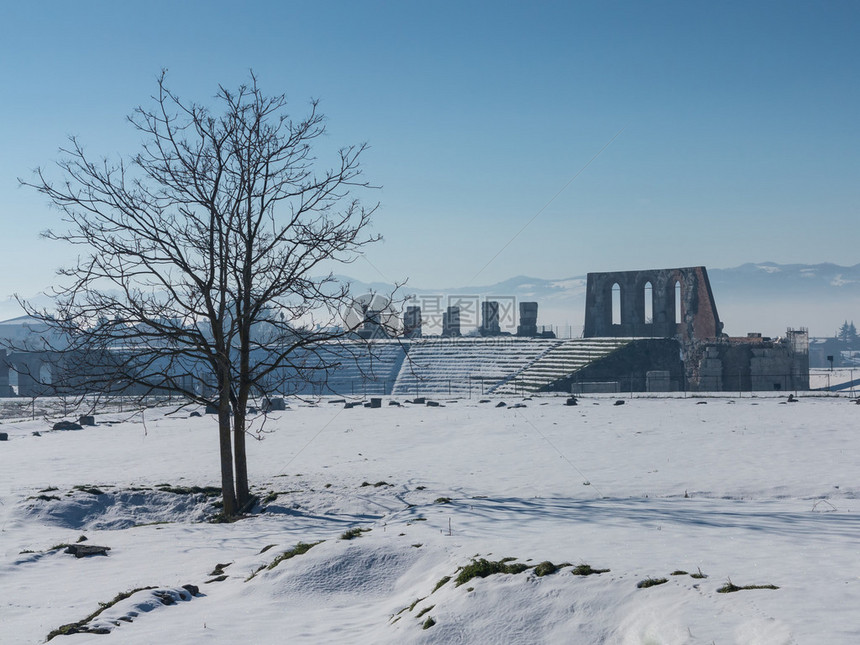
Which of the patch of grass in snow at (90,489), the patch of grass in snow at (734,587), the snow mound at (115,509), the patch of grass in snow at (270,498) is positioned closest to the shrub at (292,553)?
the patch of grass in snow at (270,498)

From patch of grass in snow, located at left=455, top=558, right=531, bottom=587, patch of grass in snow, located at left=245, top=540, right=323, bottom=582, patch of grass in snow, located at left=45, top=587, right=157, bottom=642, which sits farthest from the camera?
patch of grass in snow, located at left=245, top=540, right=323, bottom=582

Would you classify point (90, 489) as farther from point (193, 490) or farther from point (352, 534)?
point (352, 534)

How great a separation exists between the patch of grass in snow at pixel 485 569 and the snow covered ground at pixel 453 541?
4 cm

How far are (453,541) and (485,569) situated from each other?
1889 millimetres

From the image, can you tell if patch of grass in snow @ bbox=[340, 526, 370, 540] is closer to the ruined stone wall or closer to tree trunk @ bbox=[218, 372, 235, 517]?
tree trunk @ bbox=[218, 372, 235, 517]

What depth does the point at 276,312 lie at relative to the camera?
48.5 feet

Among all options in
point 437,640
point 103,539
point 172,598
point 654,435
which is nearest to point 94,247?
point 103,539

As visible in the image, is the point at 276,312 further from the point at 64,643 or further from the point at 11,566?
the point at 64,643

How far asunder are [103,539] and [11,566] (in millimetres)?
1759

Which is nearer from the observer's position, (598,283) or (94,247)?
(94,247)

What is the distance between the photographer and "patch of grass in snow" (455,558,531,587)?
24.6 ft

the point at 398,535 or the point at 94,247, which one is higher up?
the point at 94,247

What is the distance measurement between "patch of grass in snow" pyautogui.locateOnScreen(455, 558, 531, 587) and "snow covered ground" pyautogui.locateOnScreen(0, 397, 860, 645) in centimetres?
4

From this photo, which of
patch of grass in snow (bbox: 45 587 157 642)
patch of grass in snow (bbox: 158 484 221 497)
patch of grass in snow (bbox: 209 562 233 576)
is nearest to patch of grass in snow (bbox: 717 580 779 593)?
patch of grass in snow (bbox: 45 587 157 642)
